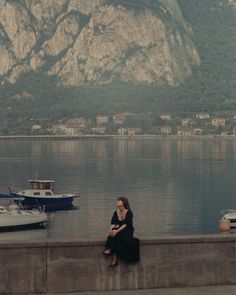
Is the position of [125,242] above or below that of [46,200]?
above

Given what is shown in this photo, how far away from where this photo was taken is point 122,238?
1803cm

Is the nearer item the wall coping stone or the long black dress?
the wall coping stone

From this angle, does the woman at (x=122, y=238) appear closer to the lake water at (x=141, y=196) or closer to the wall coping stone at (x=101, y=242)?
the wall coping stone at (x=101, y=242)

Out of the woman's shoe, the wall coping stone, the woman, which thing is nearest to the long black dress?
the woman

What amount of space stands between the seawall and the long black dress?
28 cm

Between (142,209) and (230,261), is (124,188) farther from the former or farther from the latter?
(230,261)

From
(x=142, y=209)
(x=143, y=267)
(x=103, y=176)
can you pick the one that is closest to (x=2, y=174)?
(x=103, y=176)

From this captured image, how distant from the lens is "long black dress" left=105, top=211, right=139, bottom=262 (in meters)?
18.0

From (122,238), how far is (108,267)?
0.90 m

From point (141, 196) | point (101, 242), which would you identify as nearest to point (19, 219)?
point (141, 196)

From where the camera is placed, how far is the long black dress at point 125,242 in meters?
18.0

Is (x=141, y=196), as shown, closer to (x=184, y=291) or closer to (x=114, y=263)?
(x=114, y=263)

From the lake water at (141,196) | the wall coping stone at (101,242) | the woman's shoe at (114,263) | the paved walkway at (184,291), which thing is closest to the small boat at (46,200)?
the lake water at (141,196)

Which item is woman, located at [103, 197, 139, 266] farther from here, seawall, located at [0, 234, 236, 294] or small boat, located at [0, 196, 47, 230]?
small boat, located at [0, 196, 47, 230]
